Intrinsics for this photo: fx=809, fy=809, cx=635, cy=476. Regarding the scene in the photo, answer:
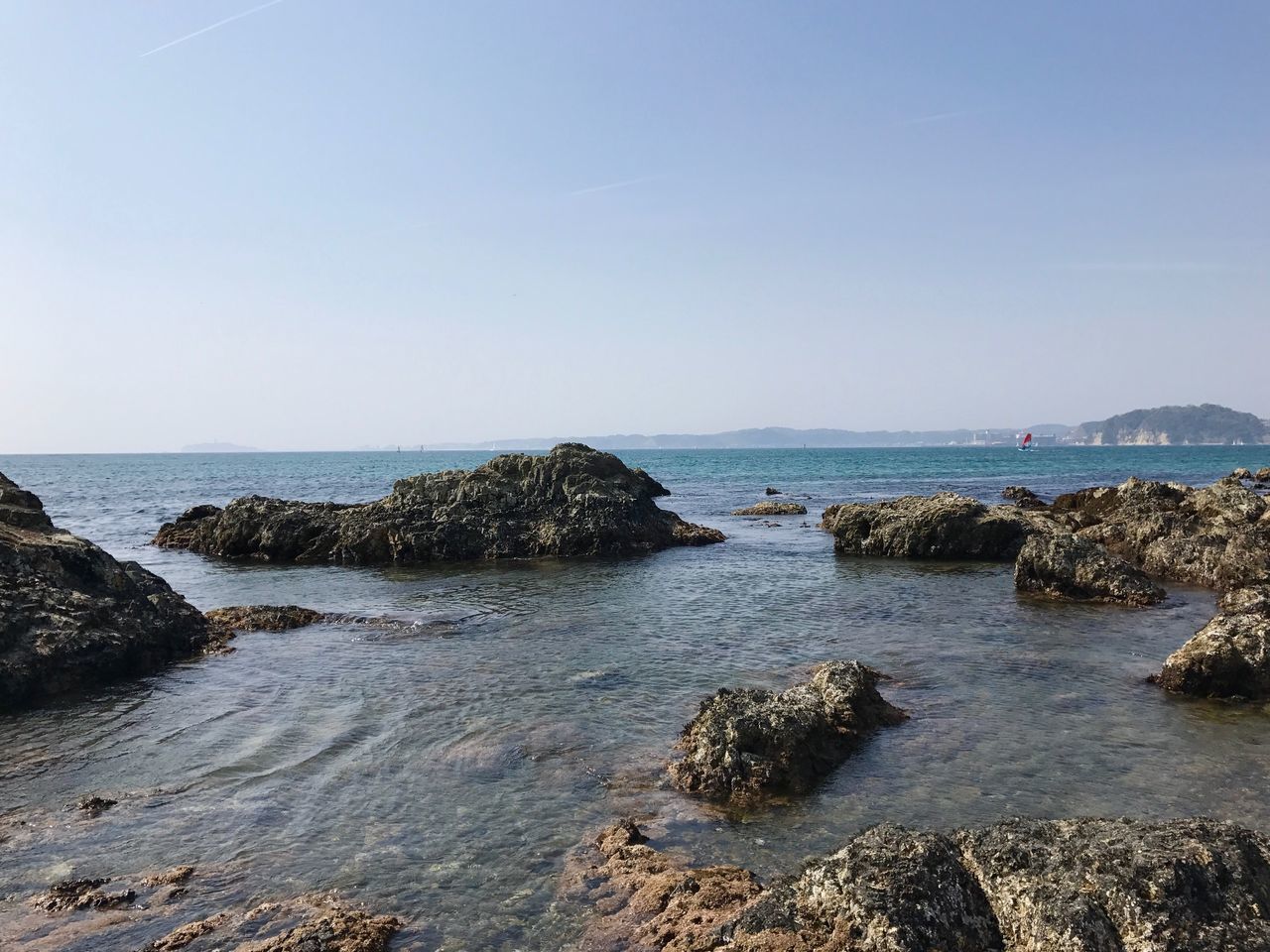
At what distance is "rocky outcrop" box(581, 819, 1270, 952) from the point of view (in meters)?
5.56

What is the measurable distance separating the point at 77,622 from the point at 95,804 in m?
6.61

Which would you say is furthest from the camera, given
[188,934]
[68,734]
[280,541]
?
[280,541]

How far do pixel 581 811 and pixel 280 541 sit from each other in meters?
26.3

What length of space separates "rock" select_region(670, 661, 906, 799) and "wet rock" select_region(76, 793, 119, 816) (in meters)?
6.41

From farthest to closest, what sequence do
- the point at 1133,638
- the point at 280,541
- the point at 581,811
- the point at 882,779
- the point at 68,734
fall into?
the point at 280,541 → the point at 1133,638 → the point at 68,734 → the point at 882,779 → the point at 581,811

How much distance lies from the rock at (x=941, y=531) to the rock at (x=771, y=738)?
18.6m

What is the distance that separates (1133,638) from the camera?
16.7 meters

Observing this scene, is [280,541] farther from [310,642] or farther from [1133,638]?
[1133,638]

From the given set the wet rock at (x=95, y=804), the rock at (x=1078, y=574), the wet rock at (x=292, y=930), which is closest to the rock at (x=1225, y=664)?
the rock at (x=1078, y=574)

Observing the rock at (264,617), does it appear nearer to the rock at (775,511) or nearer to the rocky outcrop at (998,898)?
the rocky outcrop at (998,898)

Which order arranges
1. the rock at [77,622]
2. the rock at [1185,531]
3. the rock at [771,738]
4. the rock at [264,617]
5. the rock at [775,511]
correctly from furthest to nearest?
1. the rock at [775,511]
2. the rock at [1185,531]
3. the rock at [264,617]
4. the rock at [77,622]
5. the rock at [771,738]

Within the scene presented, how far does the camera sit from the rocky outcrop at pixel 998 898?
219 inches

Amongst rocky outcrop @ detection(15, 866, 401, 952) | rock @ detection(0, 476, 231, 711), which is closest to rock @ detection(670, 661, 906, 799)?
rocky outcrop @ detection(15, 866, 401, 952)

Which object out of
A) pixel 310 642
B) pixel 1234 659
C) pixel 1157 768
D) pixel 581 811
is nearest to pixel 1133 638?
pixel 1234 659
